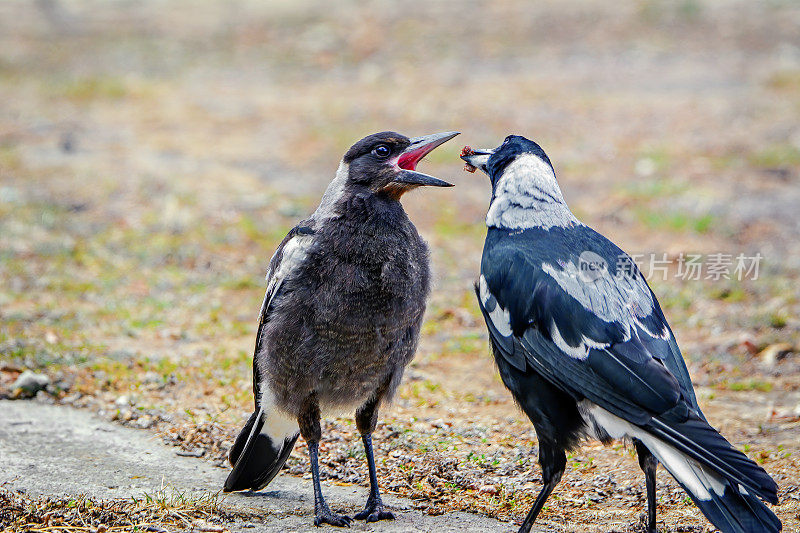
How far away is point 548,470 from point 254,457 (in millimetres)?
1342

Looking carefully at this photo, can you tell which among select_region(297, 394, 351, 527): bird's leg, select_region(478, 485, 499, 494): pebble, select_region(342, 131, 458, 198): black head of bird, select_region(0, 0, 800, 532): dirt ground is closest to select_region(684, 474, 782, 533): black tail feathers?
select_region(0, 0, 800, 532): dirt ground

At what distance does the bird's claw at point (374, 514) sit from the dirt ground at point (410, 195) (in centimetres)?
25

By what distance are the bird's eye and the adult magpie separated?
21.7 inches

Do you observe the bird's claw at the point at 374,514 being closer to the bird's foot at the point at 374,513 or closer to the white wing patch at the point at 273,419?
the bird's foot at the point at 374,513

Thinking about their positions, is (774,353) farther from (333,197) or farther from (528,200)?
(333,197)

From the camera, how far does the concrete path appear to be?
12.5ft

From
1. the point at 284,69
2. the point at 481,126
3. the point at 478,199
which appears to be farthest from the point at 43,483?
the point at 284,69

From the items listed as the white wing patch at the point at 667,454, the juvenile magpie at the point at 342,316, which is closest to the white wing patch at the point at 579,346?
the white wing patch at the point at 667,454

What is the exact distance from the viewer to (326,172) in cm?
1097

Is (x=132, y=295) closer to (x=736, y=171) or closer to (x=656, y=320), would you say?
(x=656, y=320)

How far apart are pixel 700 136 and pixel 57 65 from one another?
11.4m

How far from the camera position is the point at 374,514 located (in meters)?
3.86

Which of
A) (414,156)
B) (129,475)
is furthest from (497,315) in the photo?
(129,475)

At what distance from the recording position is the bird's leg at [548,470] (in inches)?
138
